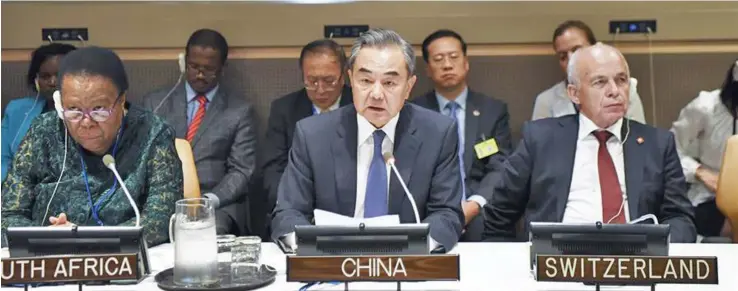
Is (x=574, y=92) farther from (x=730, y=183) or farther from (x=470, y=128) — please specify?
(x=470, y=128)

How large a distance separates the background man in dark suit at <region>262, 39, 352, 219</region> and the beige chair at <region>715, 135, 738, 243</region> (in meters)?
1.77

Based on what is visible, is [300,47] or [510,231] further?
[300,47]

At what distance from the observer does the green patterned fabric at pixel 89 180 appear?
2410 mm

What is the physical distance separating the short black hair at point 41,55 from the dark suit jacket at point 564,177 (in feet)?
7.93

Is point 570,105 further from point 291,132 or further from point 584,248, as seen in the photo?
point 584,248

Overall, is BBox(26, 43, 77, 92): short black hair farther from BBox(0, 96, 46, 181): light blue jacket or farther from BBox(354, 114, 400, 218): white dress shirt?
BBox(354, 114, 400, 218): white dress shirt

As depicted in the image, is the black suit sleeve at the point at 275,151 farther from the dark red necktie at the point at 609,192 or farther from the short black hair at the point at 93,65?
the dark red necktie at the point at 609,192

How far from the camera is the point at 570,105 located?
→ 13.4 feet

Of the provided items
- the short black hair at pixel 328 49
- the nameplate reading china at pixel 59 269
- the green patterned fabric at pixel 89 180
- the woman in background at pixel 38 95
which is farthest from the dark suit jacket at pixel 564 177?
the woman in background at pixel 38 95

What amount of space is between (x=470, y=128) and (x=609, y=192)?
126 centimetres

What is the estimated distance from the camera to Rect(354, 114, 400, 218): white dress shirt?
8.23 feet

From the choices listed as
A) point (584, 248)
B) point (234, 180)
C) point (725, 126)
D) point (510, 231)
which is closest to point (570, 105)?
point (725, 126)

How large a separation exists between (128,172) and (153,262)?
1.26 feet

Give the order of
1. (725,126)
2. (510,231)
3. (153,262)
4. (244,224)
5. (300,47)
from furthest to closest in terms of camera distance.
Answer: (300,47) < (244,224) < (725,126) < (510,231) < (153,262)
